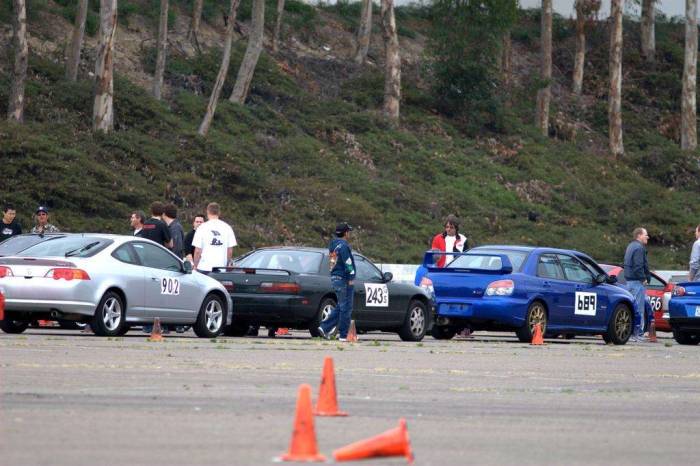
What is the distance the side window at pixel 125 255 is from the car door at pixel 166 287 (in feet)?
0.45

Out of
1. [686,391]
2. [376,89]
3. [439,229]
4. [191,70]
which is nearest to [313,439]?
[686,391]

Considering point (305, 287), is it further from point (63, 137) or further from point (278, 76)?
point (278, 76)

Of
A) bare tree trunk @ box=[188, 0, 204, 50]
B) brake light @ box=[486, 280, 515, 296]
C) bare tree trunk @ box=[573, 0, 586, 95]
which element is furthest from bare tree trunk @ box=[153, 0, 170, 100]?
brake light @ box=[486, 280, 515, 296]

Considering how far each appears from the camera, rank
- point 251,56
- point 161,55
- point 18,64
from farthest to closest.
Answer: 1. point 251,56
2. point 161,55
3. point 18,64

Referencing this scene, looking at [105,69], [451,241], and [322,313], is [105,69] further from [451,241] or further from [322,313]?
[322,313]

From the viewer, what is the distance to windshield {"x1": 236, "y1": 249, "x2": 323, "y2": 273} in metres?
22.7

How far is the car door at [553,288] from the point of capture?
77.2 ft

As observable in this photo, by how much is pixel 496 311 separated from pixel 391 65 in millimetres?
32814

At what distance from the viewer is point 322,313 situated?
2236 centimetres

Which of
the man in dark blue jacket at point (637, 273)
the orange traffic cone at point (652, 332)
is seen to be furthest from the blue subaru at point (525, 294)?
the orange traffic cone at point (652, 332)

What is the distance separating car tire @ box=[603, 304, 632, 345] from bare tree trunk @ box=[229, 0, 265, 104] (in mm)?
27646

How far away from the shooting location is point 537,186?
55.2 meters

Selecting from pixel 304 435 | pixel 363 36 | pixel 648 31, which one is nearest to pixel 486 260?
pixel 304 435

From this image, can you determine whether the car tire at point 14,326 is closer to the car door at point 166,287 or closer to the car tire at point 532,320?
the car door at point 166,287
